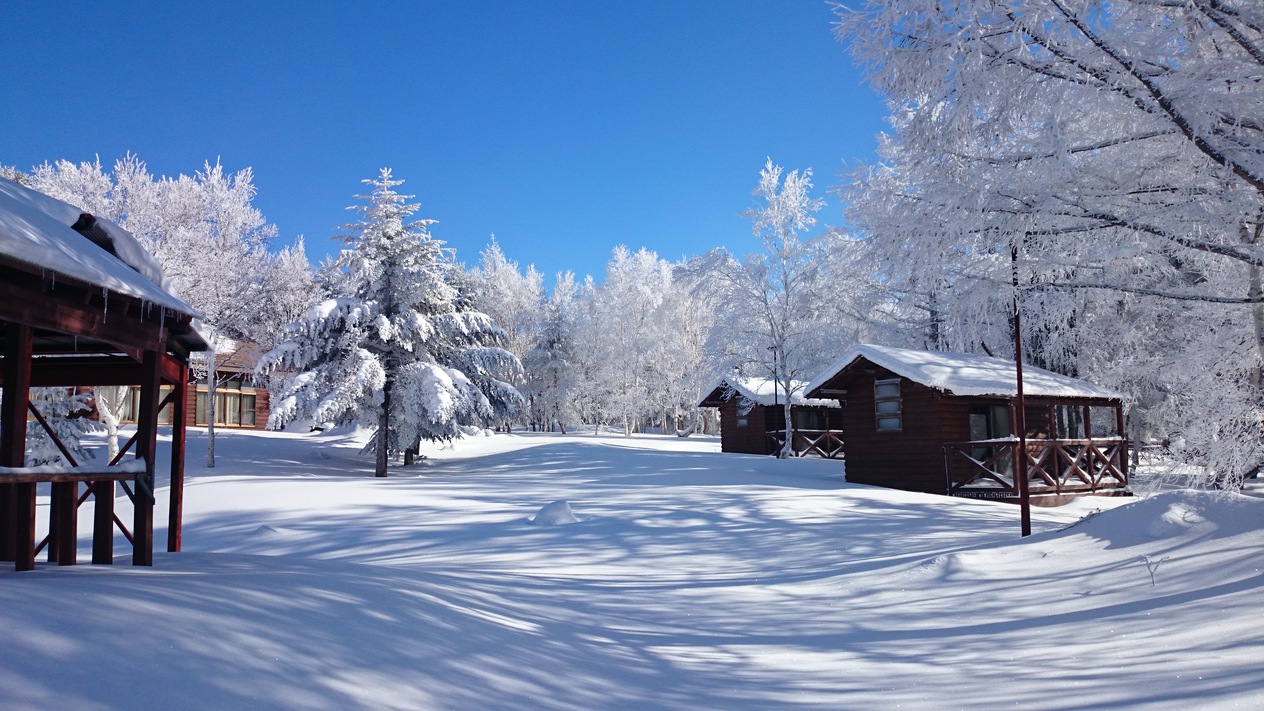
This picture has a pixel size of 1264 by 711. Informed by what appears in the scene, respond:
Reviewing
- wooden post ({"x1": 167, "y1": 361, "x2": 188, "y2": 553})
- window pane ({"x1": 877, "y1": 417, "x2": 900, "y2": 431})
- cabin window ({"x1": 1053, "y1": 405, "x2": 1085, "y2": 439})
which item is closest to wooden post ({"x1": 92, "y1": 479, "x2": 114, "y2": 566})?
wooden post ({"x1": 167, "y1": 361, "x2": 188, "y2": 553})

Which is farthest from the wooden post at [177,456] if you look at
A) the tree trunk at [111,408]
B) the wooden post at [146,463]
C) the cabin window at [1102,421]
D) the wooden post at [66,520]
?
the cabin window at [1102,421]

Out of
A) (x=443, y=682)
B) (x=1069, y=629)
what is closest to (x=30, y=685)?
(x=443, y=682)

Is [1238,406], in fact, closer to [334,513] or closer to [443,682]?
[443,682]

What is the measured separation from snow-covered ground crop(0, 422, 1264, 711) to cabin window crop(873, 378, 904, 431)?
5240mm

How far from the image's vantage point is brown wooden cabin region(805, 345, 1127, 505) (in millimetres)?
17469

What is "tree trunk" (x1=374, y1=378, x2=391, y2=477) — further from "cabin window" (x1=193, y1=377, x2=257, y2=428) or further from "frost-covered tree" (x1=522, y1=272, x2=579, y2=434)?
"frost-covered tree" (x1=522, y1=272, x2=579, y2=434)

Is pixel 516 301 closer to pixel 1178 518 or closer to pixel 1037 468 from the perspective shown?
pixel 1037 468

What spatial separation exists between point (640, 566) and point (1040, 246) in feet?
19.5

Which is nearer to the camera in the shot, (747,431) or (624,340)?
(747,431)

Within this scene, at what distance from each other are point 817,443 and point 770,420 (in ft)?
8.03

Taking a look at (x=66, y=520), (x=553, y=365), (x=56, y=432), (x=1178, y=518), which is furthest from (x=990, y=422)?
(x=553, y=365)

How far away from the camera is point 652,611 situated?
25.1ft

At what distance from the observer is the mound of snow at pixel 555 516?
40.4ft

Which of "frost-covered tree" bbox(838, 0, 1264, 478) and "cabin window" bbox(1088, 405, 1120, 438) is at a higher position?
"frost-covered tree" bbox(838, 0, 1264, 478)
